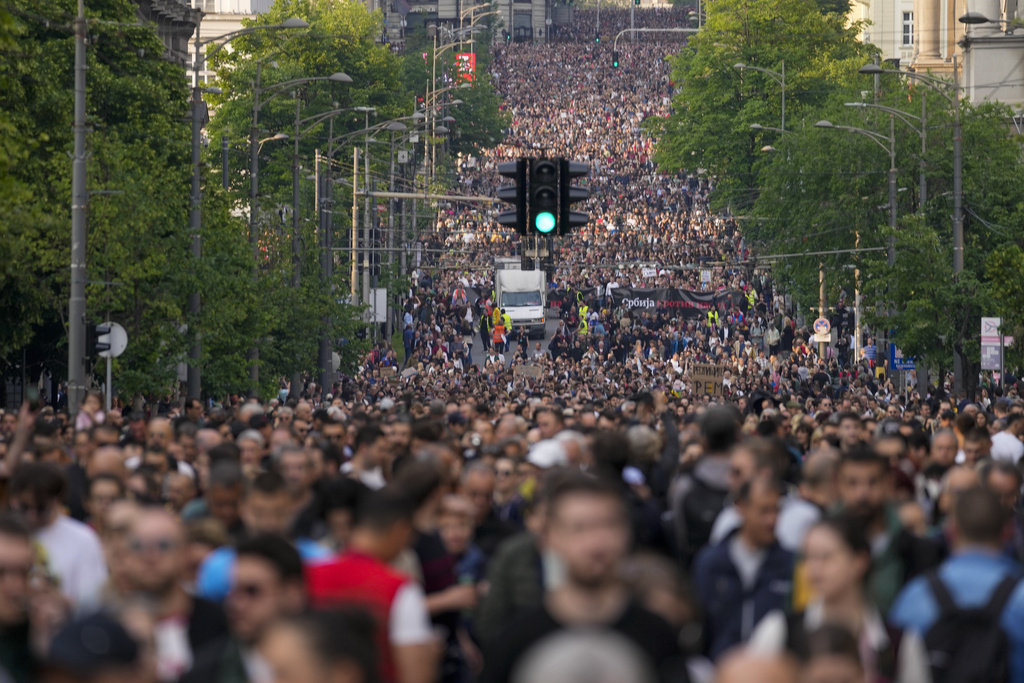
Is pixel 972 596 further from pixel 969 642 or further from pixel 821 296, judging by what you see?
pixel 821 296

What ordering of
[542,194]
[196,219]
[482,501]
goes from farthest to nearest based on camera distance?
[196,219]
[542,194]
[482,501]

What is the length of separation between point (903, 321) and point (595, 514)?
37.7 m

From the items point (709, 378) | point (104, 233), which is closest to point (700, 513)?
point (104, 233)

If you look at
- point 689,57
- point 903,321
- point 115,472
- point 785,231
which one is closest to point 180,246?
point 903,321

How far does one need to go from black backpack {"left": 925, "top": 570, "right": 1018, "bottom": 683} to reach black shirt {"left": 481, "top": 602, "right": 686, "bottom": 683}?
6.24ft

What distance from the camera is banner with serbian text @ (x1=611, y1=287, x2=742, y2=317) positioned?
68000mm

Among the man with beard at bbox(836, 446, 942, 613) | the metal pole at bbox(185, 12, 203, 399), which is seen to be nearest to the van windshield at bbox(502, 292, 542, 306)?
the metal pole at bbox(185, 12, 203, 399)

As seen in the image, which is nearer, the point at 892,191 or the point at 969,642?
the point at 969,642

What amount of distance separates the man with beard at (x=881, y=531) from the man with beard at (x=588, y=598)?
2.93 m

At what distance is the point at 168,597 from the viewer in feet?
22.3

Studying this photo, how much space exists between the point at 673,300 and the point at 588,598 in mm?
62732

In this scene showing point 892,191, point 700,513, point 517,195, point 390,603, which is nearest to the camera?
point 390,603

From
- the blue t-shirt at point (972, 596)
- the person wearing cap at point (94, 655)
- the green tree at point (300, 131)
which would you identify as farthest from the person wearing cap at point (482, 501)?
the green tree at point (300, 131)

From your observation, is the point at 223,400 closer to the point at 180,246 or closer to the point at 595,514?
the point at 180,246
